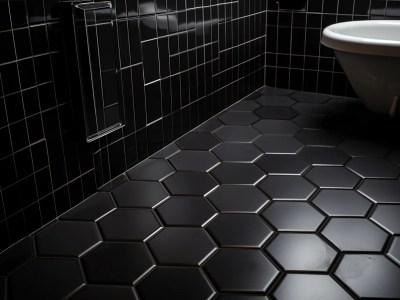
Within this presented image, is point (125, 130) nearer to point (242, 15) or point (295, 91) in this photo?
point (242, 15)

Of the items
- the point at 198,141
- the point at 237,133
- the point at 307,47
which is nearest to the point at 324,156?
the point at 237,133

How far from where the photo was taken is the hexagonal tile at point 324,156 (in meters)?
1.88

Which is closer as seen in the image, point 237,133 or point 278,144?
point 278,144

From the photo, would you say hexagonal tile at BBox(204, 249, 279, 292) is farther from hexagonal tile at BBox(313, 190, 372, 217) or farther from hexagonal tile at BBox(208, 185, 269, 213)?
hexagonal tile at BBox(313, 190, 372, 217)

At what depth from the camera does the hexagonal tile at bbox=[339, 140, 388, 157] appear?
77.0 inches

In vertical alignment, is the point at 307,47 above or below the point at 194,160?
above

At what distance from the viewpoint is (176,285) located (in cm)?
120

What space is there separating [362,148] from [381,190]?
38 cm

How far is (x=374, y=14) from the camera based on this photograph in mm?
2479

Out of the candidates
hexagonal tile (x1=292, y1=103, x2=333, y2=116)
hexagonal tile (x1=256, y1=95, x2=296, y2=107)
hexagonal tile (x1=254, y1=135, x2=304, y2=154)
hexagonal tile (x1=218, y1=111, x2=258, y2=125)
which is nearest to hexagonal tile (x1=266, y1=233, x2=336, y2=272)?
hexagonal tile (x1=254, y1=135, x2=304, y2=154)

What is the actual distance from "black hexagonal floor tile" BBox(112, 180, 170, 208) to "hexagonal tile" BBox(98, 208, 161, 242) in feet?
0.15

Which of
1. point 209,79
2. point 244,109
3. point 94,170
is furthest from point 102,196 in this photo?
point 244,109

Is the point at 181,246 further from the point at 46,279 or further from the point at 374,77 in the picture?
the point at 374,77

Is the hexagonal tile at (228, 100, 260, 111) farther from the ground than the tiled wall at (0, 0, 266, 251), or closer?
closer
